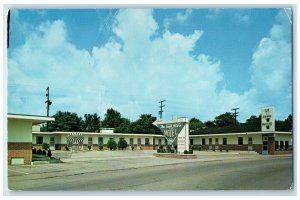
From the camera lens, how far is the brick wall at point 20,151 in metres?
19.1

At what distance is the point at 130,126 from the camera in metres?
47.7

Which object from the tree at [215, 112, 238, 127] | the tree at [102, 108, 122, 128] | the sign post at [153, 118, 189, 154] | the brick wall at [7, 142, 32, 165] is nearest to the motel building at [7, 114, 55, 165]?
the brick wall at [7, 142, 32, 165]

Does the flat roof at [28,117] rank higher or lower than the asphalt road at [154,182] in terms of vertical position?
higher

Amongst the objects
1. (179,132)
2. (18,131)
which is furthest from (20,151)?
(179,132)

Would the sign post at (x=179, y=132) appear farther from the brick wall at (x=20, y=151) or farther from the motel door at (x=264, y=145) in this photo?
the brick wall at (x=20, y=151)

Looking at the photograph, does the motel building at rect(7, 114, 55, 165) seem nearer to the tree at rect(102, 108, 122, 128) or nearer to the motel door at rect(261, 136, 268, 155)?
the motel door at rect(261, 136, 268, 155)

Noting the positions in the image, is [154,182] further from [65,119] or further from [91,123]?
[91,123]

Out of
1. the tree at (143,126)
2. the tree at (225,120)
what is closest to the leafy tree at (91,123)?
the tree at (143,126)

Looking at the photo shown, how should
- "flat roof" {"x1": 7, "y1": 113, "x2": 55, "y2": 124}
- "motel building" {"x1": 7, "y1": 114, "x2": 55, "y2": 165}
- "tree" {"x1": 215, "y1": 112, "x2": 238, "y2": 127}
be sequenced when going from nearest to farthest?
"flat roof" {"x1": 7, "y1": 113, "x2": 55, "y2": 124}, "motel building" {"x1": 7, "y1": 114, "x2": 55, "y2": 165}, "tree" {"x1": 215, "y1": 112, "x2": 238, "y2": 127}

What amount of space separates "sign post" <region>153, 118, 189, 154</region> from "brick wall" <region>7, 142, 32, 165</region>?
1302 centimetres

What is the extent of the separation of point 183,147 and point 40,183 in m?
17.1

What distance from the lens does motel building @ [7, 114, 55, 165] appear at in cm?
1906
